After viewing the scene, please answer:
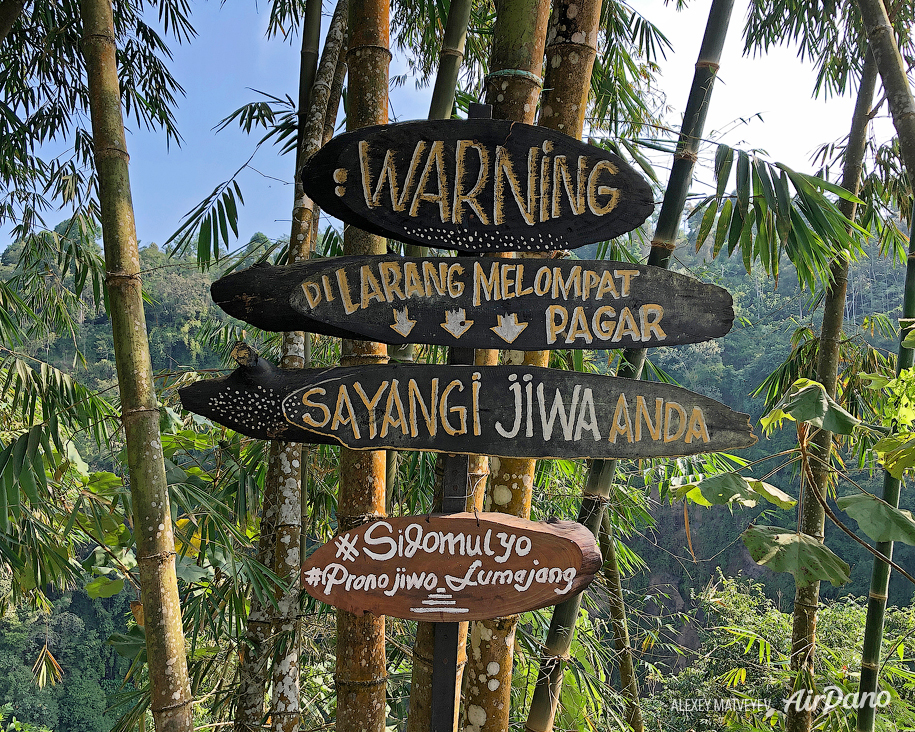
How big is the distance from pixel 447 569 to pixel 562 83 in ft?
4.26

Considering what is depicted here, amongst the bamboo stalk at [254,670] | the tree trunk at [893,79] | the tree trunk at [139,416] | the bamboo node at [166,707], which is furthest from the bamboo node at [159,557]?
the tree trunk at [893,79]

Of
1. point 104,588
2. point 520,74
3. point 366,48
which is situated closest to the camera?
point 520,74

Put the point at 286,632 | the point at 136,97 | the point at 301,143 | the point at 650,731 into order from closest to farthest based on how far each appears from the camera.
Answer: the point at 286,632 < the point at 301,143 < the point at 136,97 < the point at 650,731

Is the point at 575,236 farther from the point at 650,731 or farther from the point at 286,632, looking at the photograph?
the point at 650,731

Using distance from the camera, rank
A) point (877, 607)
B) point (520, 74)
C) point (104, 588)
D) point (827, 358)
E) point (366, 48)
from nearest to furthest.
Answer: point (520, 74) < point (366, 48) < point (104, 588) < point (877, 607) < point (827, 358)

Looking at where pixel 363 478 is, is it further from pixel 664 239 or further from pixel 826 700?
pixel 826 700

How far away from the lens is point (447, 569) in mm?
1359

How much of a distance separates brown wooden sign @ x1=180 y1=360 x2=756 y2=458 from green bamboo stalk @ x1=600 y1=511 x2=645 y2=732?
58.8 inches

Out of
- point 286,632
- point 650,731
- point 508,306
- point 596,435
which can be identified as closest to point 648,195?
point 508,306

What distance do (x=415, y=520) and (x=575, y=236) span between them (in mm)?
698


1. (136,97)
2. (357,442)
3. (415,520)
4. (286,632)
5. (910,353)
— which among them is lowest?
(286,632)

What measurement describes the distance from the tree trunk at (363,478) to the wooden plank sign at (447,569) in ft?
1.46

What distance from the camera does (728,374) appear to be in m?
21.2

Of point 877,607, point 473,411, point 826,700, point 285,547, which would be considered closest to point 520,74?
point 473,411
